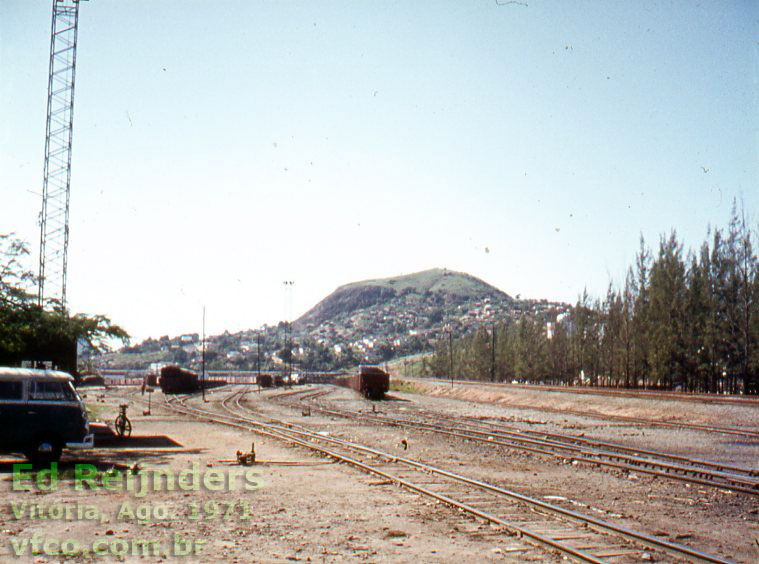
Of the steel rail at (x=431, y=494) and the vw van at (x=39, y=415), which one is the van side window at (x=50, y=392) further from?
the steel rail at (x=431, y=494)

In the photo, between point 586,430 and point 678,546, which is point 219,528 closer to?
point 678,546

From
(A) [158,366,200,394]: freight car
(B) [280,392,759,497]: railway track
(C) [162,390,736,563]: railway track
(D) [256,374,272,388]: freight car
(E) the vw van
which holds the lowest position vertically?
(D) [256,374,272,388]: freight car

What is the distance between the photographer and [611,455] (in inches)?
695

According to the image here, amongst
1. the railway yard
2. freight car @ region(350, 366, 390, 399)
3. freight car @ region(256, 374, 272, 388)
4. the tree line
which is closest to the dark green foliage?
the railway yard

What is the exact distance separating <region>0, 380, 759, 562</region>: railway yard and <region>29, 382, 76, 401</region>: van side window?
154cm

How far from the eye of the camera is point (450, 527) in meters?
9.80

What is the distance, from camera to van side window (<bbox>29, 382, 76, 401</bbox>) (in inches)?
606

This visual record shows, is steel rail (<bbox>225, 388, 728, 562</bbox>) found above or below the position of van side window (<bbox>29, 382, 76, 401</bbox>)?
A: below

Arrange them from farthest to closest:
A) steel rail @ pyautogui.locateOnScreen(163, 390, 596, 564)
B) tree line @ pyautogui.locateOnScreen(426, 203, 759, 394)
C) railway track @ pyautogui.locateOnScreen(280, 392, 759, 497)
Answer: tree line @ pyautogui.locateOnScreen(426, 203, 759, 394) → railway track @ pyautogui.locateOnScreen(280, 392, 759, 497) → steel rail @ pyautogui.locateOnScreen(163, 390, 596, 564)

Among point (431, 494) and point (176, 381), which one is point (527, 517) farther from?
point (176, 381)

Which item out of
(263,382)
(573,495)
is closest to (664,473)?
(573,495)

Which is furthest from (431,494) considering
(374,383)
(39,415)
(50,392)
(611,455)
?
(374,383)

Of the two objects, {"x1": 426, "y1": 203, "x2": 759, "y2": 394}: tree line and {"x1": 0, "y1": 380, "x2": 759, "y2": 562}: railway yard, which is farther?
{"x1": 426, "y1": 203, "x2": 759, "y2": 394}: tree line

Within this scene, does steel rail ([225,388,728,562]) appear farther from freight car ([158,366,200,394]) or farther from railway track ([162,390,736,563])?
freight car ([158,366,200,394])
